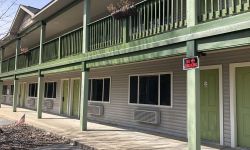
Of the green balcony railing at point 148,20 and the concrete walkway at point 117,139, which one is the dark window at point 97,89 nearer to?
the concrete walkway at point 117,139

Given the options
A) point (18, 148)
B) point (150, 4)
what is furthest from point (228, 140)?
point (18, 148)

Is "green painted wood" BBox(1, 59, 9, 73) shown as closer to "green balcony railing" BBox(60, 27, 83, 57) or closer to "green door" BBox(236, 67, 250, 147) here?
"green balcony railing" BBox(60, 27, 83, 57)

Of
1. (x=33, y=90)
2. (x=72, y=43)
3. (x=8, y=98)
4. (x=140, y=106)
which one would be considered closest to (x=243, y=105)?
(x=140, y=106)

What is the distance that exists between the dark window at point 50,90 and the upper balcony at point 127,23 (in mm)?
2652

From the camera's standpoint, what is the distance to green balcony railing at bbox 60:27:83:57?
13.7 metres

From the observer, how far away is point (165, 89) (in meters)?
11.8

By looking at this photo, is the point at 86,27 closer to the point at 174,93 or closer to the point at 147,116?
the point at 147,116

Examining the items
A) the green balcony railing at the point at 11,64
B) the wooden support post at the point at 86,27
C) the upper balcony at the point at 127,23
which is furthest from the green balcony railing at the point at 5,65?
the wooden support post at the point at 86,27

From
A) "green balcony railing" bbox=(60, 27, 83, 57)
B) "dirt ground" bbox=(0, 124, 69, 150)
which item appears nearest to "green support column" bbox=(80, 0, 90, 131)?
"green balcony railing" bbox=(60, 27, 83, 57)

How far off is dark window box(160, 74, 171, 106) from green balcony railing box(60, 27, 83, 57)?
382cm

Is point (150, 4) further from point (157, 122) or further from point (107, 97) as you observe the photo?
point (107, 97)

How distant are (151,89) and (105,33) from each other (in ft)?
9.46

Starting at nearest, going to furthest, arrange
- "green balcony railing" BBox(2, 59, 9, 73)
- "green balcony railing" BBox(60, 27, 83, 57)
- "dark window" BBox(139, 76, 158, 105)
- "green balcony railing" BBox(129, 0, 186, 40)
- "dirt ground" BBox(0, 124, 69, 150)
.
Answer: "green balcony railing" BBox(129, 0, 186, 40), "dirt ground" BBox(0, 124, 69, 150), "dark window" BBox(139, 76, 158, 105), "green balcony railing" BBox(60, 27, 83, 57), "green balcony railing" BBox(2, 59, 9, 73)

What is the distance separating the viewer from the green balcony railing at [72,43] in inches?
540
